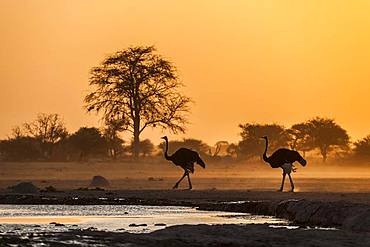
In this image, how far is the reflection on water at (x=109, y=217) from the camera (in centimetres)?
2283

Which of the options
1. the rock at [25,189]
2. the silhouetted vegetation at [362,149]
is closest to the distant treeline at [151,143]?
the silhouetted vegetation at [362,149]

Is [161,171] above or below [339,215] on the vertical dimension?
above

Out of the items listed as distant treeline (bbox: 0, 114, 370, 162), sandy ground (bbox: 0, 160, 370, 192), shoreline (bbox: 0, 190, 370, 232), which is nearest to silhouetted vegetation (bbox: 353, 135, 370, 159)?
distant treeline (bbox: 0, 114, 370, 162)

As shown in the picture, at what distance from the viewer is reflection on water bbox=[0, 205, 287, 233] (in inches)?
899

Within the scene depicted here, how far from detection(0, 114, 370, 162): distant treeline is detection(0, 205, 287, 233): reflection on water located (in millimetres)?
38477

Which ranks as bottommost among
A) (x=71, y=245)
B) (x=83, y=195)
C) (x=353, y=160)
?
(x=71, y=245)

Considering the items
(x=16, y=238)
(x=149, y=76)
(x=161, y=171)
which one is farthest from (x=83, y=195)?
(x=149, y=76)

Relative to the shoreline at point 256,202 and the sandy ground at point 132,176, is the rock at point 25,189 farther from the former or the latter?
the sandy ground at point 132,176

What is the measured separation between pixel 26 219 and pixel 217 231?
6079 millimetres

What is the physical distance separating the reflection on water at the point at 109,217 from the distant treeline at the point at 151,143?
38477 millimetres

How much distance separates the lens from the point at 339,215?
934 inches

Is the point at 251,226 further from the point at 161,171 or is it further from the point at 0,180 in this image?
the point at 161,171

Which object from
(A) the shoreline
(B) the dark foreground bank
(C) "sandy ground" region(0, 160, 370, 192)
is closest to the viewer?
Result: (B) the dark foreground bank

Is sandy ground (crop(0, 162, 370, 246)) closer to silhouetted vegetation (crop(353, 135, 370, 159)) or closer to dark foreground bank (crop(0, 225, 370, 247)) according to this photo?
dark foreground bank (crop(0, 225, 370, 247))
